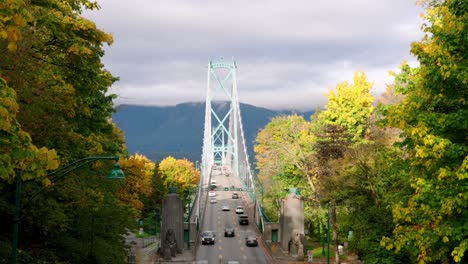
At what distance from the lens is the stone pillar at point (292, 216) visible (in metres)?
51.8

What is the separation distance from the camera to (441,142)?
546 inches

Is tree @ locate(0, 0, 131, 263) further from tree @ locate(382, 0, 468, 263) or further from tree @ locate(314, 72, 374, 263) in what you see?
tree @ locate(314, 72, 374, 263)

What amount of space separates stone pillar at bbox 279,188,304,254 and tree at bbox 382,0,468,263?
35.4m

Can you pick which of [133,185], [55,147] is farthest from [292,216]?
[55,147]

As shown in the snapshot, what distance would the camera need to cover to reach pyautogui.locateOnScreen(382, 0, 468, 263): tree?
46.1 feet

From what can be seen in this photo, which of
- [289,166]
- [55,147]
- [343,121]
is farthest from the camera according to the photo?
[289,166]

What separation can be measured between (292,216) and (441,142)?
129 ft

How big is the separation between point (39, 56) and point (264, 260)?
3540 centimetres

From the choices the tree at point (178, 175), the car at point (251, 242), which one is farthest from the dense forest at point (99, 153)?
the tree at point (178, 175)

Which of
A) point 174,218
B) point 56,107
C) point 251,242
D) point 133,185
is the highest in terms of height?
point 133,185

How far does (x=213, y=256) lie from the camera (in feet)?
167

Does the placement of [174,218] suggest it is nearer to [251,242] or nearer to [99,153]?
[251,242]

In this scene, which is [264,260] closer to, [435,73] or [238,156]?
[435,73]

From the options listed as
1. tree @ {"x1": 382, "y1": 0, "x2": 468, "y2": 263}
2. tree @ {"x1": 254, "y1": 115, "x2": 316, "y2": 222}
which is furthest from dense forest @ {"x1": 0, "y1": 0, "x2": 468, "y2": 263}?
tree @ {"x1": 254, "y1": 115, "x2": 316, "y2": 222}
